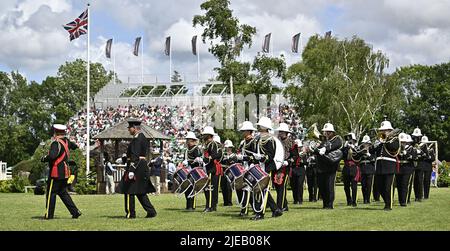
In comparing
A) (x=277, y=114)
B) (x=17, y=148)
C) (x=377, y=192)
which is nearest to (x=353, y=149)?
(x=377, y=192)

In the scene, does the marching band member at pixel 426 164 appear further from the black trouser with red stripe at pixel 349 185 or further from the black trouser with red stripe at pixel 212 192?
the black trouser with red stripe at pixel 212 192

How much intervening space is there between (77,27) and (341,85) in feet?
82.0

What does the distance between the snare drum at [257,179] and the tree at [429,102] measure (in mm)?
58426

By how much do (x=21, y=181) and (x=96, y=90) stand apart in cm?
5423

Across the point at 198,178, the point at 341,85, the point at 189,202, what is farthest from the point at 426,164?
the point at 341,85

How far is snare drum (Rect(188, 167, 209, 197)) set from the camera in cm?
1902

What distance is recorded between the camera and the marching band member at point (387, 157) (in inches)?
750

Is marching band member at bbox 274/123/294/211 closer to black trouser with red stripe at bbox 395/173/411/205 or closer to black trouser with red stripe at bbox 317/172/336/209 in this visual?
black trouser with red stripe at bbox 317/172/336/209

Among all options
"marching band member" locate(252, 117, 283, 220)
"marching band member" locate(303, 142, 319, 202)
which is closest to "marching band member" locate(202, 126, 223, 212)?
"marching band member" locate(252, 117, 283, 220)

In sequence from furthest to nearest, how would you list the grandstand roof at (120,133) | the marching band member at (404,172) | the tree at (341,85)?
the tree at (341,85) < the grandstand roof at (120,133) < the marching band member at (404,172)

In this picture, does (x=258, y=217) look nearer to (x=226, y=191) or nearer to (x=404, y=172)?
(x=226, y=191)

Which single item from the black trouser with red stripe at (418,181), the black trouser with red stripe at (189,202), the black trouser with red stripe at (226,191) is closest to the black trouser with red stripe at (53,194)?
the black trouser with red stripe at (189,202)

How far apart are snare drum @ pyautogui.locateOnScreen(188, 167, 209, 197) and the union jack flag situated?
865 inches

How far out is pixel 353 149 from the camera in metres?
22.0
